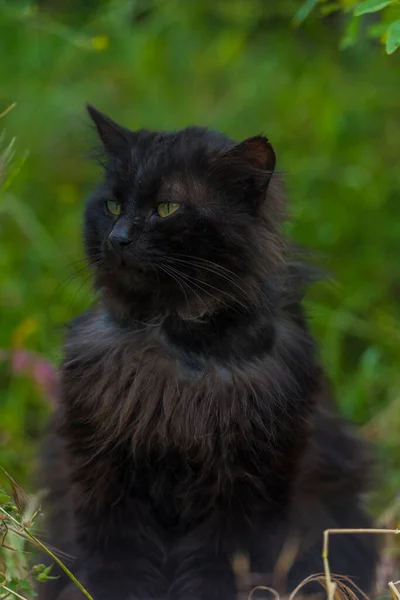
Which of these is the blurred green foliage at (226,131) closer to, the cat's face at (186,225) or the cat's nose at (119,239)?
the cat's face at (186,225)

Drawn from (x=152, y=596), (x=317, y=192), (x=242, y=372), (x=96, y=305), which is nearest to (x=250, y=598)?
(x=152, y=596)

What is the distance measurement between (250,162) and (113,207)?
0.35m

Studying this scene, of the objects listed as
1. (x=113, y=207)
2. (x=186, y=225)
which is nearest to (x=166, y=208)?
(x=186, y=225)

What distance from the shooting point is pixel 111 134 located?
213 centimetres

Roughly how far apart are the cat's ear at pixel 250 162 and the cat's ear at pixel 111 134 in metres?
0.27

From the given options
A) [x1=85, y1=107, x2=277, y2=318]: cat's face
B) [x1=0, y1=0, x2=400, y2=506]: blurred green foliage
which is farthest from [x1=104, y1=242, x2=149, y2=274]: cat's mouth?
[x1=0, y1=0, x2=400, y2=506]: blurred green foliage

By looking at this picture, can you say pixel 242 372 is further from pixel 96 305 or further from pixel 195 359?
pixel 96 305

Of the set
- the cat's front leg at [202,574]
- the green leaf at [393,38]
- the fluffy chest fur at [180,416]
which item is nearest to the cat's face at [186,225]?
the fluffy chest fur at [180,416]

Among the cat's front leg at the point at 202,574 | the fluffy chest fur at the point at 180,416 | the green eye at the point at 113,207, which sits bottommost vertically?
the cat's front leg at the point at 202,574

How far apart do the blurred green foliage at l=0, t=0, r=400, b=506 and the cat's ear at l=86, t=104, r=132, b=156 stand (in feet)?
2.89

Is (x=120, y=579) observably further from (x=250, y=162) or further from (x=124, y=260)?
(x=250, y=162)

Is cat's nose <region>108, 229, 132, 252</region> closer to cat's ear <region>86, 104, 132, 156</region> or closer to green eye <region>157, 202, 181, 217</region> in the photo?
green eye <region>157, 202, 181, 217</region>

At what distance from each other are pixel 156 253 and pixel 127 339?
291mm

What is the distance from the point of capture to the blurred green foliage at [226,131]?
11.1 feet
